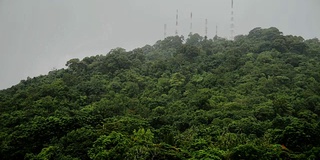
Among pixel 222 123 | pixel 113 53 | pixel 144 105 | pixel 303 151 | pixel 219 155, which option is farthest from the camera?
pixel 113 53

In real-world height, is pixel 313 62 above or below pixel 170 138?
above

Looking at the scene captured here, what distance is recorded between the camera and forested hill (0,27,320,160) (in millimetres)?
28000

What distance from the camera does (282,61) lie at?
5019 cm

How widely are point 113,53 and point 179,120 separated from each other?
A: 24880 mm

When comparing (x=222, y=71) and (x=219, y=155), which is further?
(x=222, y=71)

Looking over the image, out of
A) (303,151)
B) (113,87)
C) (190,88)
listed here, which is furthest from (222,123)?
(113,87)

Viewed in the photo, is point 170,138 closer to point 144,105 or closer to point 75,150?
point 75,150

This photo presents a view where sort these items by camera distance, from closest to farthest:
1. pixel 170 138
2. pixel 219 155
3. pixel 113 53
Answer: pixel 219 155, pixel 170 138, pixel 113 53

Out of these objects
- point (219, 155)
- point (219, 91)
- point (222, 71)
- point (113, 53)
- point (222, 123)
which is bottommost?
point (219, 155)

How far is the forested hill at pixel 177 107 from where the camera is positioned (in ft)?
91.9

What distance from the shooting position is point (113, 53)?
58000mm

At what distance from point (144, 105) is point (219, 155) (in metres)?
15.8

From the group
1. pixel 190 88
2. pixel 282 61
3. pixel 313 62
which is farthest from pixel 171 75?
pixel 313 62

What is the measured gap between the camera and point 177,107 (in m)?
38.9
